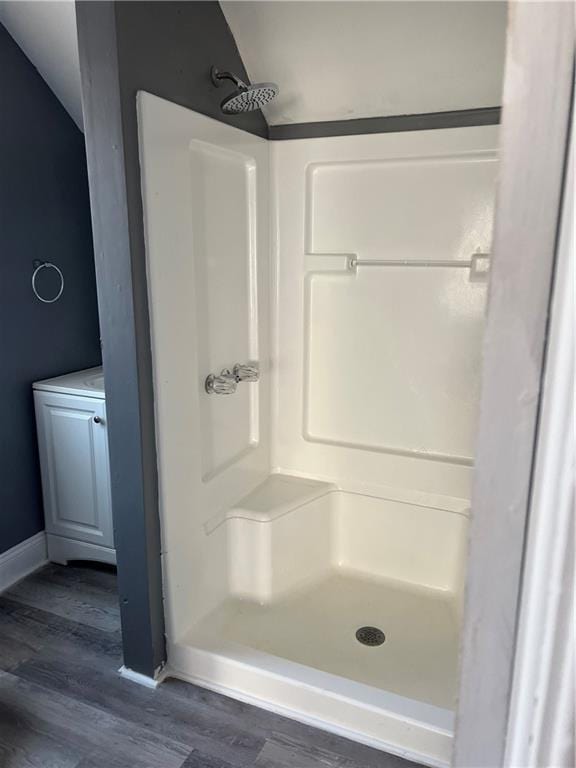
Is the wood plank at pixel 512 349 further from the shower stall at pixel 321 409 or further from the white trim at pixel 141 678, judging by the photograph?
the white trim at pixel 141 678

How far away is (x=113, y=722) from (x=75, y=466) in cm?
100

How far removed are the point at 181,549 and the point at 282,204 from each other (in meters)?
1.34

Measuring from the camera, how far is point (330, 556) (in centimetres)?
236

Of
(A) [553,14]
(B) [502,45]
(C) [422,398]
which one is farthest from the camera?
(C) [422,398]

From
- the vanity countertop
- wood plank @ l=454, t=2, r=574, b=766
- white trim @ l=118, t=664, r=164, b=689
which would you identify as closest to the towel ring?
the vanity countertop

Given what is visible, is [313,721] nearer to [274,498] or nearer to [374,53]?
[274,498]

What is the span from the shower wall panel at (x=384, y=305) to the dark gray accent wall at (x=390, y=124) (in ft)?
0.08

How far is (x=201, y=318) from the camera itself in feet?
5.99

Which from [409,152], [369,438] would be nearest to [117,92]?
[409,152]

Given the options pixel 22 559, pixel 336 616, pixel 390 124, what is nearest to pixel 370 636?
pixel 336 616

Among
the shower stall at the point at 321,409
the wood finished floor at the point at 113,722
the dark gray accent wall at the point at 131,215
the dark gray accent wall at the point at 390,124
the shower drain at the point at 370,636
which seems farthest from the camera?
the shower drain at the point at 370,636

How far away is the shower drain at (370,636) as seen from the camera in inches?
77.5

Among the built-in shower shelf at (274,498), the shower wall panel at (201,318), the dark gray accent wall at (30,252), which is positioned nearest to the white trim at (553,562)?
the shower wall panel at (201,318)

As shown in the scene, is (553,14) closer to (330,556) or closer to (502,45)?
(502,45)
